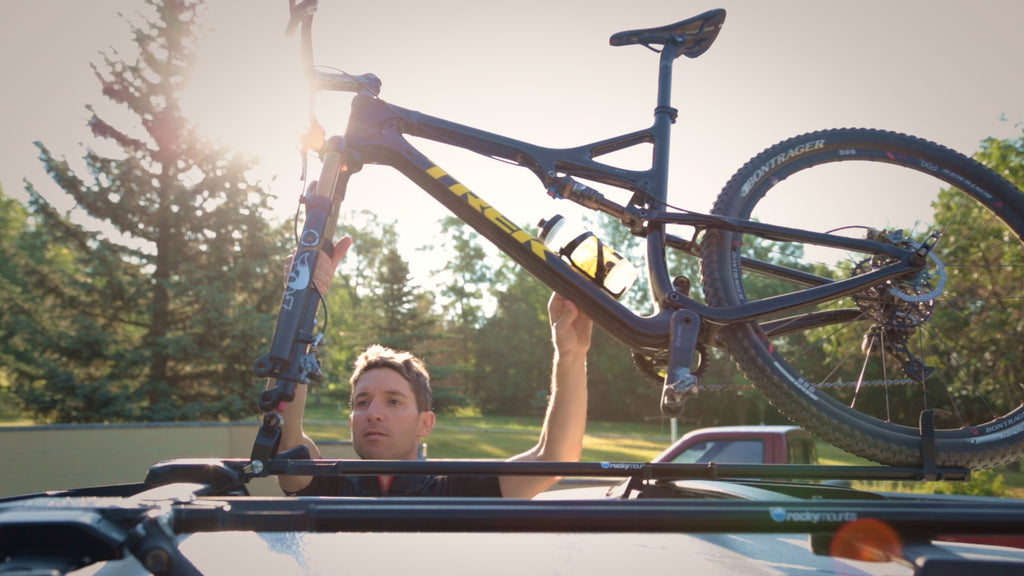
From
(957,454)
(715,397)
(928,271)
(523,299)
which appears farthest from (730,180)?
A: (523,299)

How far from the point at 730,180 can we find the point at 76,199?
640 inches

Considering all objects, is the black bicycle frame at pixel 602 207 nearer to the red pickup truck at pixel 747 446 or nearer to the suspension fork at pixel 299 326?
the suspension fork at pixel 299 326

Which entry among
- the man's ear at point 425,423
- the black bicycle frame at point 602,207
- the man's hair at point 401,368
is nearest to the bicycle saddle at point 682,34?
the black bicycle frame at point 602,207

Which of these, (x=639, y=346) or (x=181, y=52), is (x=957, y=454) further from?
(x=181, y=52)

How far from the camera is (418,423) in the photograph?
2676 millimetres

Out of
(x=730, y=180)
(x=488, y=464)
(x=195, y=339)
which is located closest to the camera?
(x=488, y=464)

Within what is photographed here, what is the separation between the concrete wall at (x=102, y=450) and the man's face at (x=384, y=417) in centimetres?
727

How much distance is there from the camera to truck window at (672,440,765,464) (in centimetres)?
562

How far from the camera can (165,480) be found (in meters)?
1.20

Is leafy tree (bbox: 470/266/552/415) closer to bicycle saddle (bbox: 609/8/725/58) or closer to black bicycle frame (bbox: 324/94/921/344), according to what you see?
bicycle saddle (bbox: 609/8/725/58)

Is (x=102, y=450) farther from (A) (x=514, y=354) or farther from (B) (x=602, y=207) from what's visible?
(A) (x=514, y=354)

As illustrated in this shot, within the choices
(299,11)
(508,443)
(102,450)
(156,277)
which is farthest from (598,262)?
(508,443)

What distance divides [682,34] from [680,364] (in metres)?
1.41

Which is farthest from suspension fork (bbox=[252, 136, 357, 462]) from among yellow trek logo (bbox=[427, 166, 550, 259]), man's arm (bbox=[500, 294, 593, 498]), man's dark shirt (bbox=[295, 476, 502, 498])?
man's arm (bbox=[500, 294, 593, 498])
